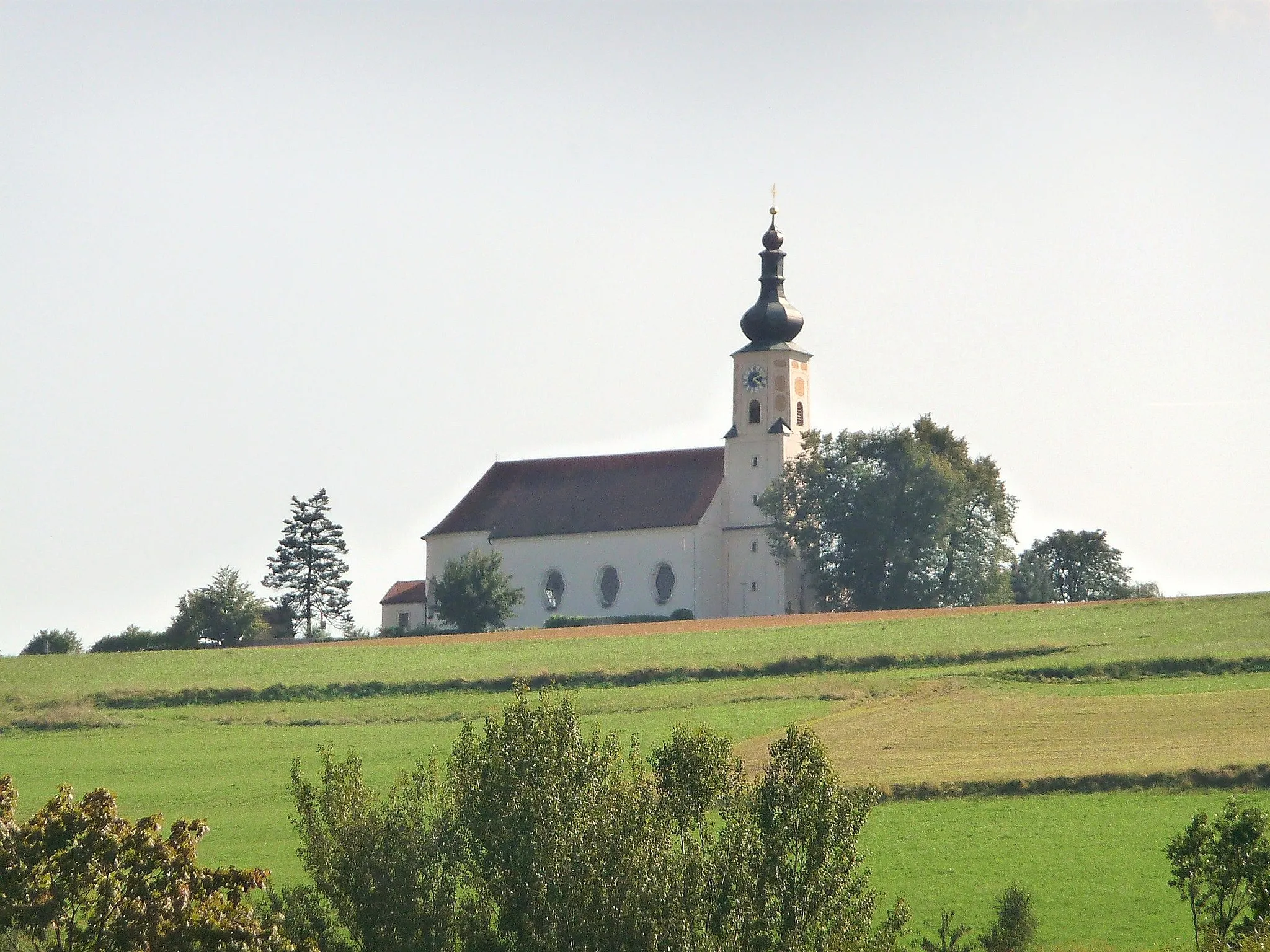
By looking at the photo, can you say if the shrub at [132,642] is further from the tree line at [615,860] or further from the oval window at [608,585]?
the tree line at [615,860]

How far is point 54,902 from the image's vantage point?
830 inches

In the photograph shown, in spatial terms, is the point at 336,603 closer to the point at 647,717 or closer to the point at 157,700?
the point at 157,700

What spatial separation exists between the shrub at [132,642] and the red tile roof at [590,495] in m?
18.7

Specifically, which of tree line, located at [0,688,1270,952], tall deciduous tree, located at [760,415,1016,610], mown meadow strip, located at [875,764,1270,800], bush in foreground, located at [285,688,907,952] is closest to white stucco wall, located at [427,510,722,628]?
tall deciduous tree, located at [760,415,1016,610]

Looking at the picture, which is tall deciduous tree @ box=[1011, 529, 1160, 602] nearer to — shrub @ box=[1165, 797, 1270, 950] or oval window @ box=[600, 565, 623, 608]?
oval window @ box=[600, 565, 623, 608]

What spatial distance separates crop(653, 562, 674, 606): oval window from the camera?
88438mm

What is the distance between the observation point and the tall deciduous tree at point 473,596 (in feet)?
268

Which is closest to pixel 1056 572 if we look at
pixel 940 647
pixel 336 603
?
pixel 336 603

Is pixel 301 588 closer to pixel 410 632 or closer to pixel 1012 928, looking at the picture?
pixel 410 632

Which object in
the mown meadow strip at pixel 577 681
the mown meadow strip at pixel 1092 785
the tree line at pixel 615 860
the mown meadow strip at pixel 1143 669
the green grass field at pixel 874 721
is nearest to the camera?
the tree line at pixel 615 860

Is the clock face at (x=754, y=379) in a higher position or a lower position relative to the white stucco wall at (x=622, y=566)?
higher

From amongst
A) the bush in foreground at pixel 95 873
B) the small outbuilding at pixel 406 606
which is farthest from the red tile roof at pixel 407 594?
the bush in foreground at pixel 95 873

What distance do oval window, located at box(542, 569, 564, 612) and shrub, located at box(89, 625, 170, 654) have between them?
1873 cm

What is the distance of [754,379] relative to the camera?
9112 cm
